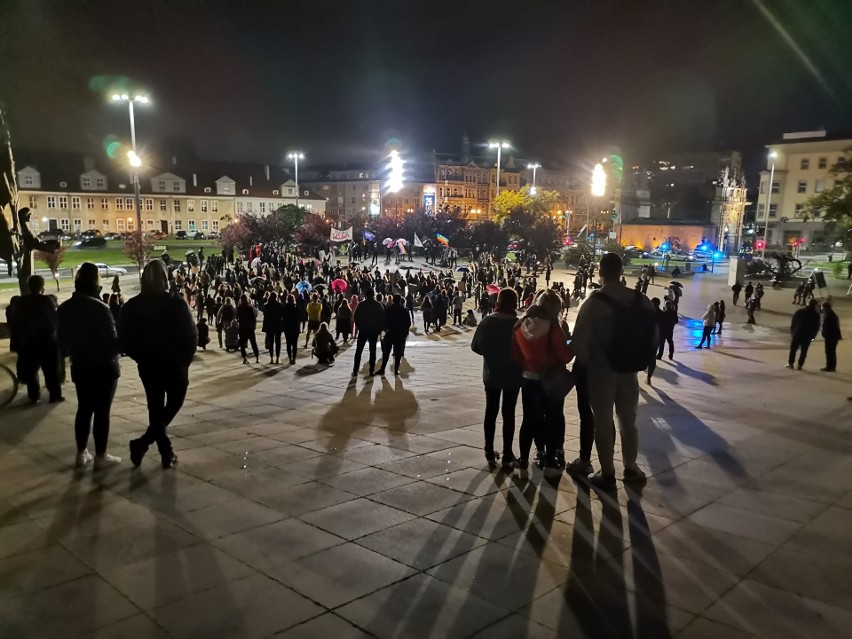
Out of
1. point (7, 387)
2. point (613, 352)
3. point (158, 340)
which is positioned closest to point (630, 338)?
point (613, 352)

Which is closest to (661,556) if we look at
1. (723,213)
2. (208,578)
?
(208,578)

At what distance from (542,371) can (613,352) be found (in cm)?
61

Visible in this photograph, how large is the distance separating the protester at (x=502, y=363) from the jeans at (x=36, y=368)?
5.52m

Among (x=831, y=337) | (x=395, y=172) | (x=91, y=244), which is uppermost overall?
(x=395, y=172)

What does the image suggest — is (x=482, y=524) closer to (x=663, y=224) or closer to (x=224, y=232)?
(x=224, y=232)

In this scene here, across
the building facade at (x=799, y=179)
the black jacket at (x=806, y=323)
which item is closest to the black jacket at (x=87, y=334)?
the black jacket at (x=806, y=323)

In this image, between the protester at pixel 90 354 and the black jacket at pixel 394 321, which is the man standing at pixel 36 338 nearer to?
the protester at pixel 90 354

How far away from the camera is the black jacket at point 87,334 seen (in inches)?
203

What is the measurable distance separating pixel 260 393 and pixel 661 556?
6390 millimetres

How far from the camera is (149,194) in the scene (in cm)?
7781

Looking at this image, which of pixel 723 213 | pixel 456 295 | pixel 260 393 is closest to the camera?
pixel 260 393

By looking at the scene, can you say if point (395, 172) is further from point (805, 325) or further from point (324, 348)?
point (805, 325)

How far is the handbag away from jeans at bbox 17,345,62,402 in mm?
6131

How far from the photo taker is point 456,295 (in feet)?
79.6
